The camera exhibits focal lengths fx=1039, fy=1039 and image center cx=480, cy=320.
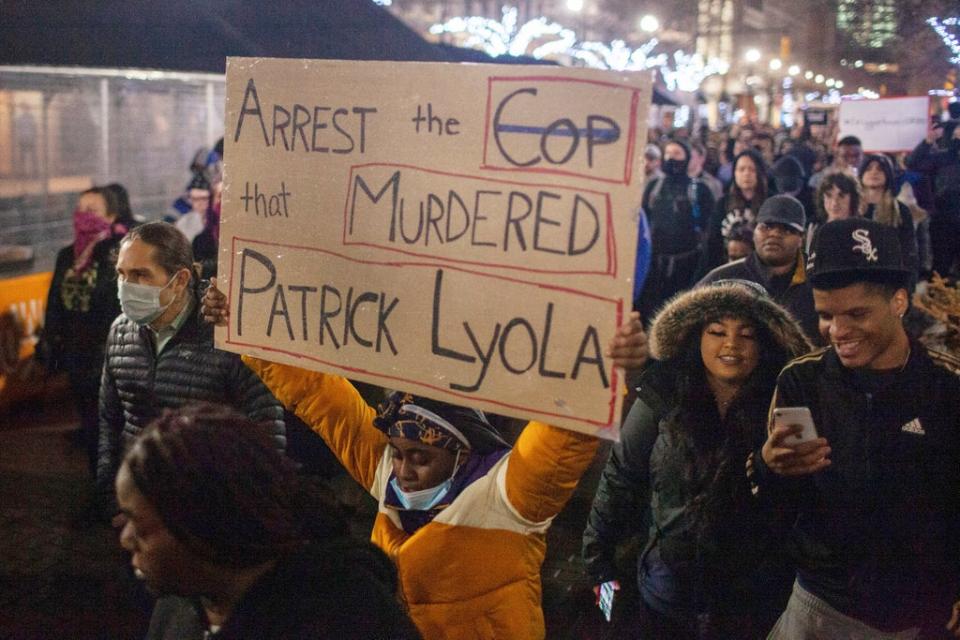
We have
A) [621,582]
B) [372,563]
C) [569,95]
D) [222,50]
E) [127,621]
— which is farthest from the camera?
[222,50]

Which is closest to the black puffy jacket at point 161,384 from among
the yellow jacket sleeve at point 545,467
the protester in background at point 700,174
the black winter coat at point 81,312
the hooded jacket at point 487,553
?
the hooded jacket at point 487,553

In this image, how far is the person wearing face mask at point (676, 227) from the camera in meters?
9.10

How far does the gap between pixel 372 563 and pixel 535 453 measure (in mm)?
640

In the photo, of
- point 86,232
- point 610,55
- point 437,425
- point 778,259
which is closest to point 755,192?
point 778,259

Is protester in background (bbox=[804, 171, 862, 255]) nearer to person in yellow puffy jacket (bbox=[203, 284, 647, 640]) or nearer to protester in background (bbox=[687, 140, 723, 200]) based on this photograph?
protester in background (bbox=[687, 140, 723, 200])

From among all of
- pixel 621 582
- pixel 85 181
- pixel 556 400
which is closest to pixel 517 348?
pixel 556 400

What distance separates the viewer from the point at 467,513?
2.68 metres

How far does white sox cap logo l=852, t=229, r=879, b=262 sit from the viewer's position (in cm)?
277

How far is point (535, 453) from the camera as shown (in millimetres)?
2516

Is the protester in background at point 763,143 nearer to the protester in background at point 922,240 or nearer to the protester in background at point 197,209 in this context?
the protester in background at point 922,240

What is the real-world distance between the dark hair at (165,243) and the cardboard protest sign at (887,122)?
981cm

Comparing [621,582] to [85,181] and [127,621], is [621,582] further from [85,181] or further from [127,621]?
[85,181]

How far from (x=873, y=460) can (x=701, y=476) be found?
1.97 ft

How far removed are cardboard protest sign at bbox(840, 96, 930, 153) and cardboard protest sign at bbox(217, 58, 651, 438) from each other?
407 inches
